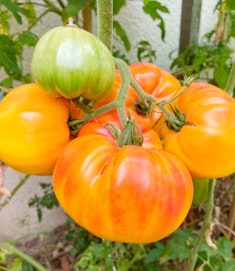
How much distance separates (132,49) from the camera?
1.11m

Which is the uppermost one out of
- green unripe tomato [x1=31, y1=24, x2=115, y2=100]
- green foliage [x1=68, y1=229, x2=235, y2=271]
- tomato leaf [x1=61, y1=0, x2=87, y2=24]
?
green unripe tomato [x1=31, y1=24, x2=115, y2=100]

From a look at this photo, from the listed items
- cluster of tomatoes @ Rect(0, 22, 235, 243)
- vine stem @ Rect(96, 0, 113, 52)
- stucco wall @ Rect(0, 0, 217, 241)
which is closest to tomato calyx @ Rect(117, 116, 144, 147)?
cluster of tomatoes @ Rect(0, 22, 235, 243)

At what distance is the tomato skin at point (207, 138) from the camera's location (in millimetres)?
364

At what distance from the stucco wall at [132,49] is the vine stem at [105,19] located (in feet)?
1.93

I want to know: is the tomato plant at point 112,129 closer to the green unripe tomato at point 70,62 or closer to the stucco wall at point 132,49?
the green unripe tomato at point 70,62

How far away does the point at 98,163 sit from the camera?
1.14 ft

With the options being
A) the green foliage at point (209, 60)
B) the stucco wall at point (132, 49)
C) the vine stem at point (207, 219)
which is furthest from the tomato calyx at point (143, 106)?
the stucco wall at point (132, 49)

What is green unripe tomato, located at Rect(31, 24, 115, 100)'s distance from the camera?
0.34m

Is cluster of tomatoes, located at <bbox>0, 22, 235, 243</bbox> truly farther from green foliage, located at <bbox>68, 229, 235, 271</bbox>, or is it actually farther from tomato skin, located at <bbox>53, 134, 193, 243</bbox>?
green foliage, located at <bbox>68, 229, 235, 271</bbox>

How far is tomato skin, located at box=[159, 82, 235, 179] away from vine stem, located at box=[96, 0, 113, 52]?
0.12m

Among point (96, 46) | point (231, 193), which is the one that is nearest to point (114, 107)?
point (96, 46)

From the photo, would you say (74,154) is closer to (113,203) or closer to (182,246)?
(113,203)

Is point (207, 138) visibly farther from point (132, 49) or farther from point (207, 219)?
point (132, 49)

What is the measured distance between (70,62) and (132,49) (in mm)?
801
